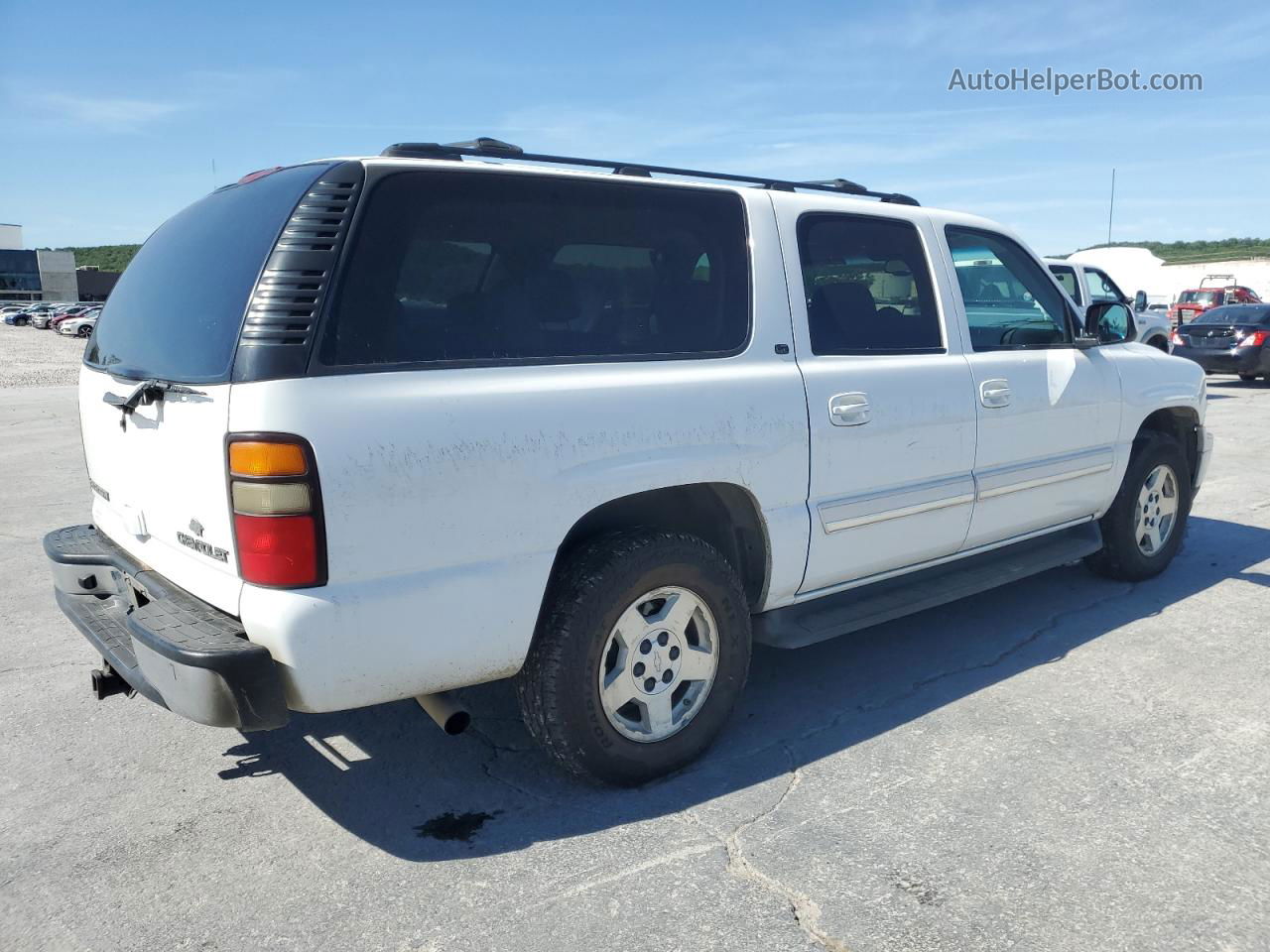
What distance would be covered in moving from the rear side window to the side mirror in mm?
2135

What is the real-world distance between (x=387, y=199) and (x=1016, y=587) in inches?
158

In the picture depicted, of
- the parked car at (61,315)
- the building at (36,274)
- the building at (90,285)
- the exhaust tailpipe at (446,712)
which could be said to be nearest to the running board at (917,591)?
the exhaust tailpipe at (446,712)

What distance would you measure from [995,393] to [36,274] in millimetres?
102884

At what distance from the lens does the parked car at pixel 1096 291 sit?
12412 mm

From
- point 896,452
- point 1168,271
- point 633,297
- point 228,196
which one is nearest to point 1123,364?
point 896,452

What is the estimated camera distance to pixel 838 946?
7.97ft

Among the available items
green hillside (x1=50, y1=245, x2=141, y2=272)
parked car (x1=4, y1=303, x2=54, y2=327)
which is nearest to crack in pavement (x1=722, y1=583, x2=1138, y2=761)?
parked car (x1=4, y1=303, x2=54, y2=327)

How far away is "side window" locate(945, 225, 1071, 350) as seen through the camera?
4270 mm

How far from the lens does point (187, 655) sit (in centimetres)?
249

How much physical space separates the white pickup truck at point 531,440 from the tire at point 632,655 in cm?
1

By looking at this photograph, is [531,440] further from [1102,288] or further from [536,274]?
[1102,288]

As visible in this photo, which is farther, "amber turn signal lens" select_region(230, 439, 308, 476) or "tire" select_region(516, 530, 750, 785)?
"tire" select_region(516, 530, 750, 785)

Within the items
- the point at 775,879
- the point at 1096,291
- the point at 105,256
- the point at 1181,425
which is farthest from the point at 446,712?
the point at 105,256

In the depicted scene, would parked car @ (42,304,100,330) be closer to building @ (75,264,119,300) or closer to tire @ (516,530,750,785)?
building @ (75,264,119,300)
